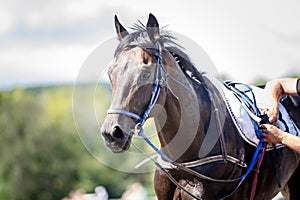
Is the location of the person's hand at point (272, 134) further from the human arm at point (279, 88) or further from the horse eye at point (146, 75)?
the horse eye at point (146, 75)

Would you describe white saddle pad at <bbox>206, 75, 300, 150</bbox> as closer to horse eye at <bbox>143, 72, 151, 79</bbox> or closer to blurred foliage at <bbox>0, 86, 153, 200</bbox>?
horse eye at <bbox>143, 72, 151, 79</bbox>

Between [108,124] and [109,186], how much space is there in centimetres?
2081

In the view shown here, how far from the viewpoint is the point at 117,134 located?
130 inches

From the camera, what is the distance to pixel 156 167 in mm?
3953

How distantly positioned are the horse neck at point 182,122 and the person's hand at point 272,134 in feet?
1.44

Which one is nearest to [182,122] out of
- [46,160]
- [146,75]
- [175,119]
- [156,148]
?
[175,119]

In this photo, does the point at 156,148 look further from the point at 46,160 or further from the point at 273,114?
the point at 46,160

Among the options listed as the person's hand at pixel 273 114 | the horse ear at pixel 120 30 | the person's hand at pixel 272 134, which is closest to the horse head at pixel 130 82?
the horse ear at pixel 120 30

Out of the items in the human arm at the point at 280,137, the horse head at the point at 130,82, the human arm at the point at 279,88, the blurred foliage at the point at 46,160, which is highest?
the horse head at the point at 130,82

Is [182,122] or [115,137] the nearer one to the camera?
[115,137]

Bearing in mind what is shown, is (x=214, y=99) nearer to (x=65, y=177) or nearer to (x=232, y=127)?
(x=232, y=127)

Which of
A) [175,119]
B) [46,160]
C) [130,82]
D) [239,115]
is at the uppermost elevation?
[130,82]

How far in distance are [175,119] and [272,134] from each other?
0.69 metres

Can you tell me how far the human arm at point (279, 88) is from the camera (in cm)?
427
